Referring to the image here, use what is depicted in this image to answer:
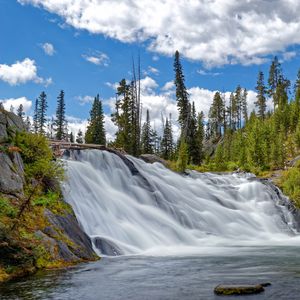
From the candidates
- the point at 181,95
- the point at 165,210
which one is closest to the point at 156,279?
the point at 165,210

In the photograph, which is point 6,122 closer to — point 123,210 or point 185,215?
point 123,210

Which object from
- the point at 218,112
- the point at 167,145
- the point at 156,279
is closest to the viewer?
the point at 156,279

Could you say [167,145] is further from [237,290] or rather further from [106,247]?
[237,290]

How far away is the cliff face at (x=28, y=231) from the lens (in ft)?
38.4

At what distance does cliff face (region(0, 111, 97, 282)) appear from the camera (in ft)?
38.4

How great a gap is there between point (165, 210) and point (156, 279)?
1504 cm

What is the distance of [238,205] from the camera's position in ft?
111

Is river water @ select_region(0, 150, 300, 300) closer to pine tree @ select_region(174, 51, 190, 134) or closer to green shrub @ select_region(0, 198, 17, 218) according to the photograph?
green shrub @ select_region(0, 198, 17, 218)

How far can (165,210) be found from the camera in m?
26.0

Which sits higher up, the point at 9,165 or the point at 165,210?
the point at 9,165

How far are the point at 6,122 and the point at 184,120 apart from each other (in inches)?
1869

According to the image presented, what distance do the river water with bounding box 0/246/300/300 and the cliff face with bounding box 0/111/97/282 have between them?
2.36 feet

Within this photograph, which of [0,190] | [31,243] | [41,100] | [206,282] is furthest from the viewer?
[41,100]

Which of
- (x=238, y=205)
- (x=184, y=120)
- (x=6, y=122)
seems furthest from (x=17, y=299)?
(x=184, y=120)
